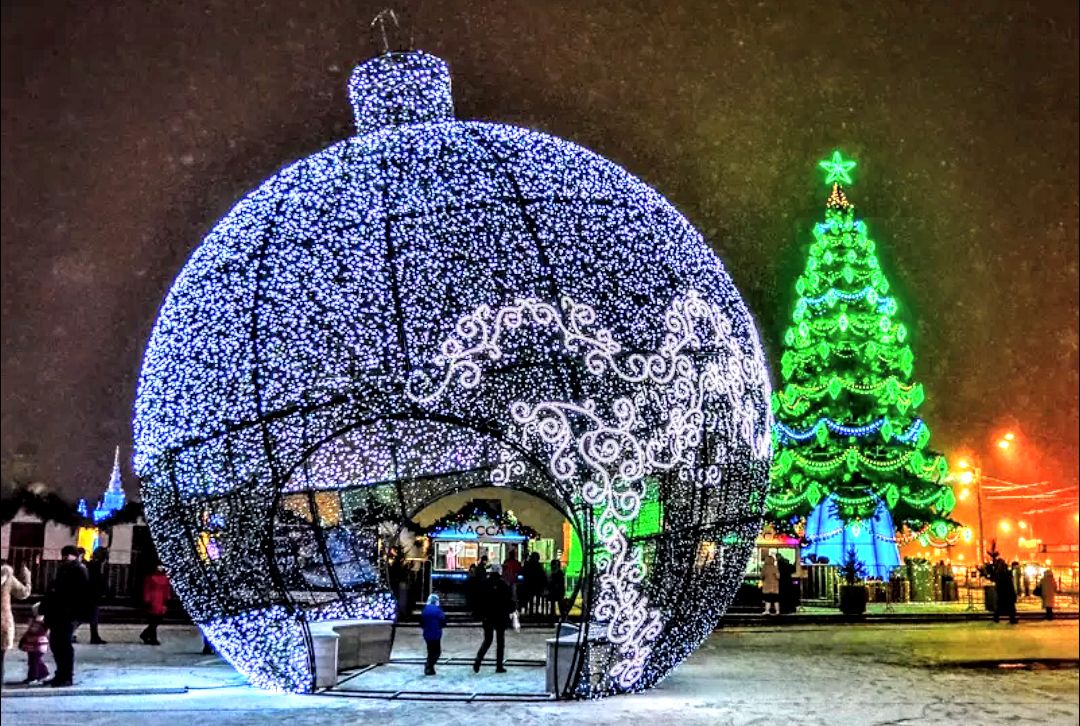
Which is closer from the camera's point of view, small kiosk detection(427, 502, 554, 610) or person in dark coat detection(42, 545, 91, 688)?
person in dark coat detection(42, 545, 91, 688)

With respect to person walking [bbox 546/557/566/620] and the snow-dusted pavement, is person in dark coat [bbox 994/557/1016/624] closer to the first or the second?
the snow-dusted pavement

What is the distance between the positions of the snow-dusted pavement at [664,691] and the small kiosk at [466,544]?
304 inches

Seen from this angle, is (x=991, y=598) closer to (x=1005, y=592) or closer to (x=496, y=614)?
(x=1005, y=592)

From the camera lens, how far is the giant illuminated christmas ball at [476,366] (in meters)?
8.76

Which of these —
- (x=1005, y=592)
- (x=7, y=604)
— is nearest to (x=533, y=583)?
(x=1005, y=592)

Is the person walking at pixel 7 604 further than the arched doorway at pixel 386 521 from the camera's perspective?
No

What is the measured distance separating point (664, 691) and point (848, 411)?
18.8m

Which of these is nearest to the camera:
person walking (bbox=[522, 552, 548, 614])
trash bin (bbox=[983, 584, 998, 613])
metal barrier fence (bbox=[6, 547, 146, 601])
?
person walking (bbox=[522, 552, 548, 614])

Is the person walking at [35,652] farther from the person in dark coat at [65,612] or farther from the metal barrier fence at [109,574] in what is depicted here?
the metal barrier fence at [109,574]

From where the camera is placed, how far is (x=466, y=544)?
25.1m

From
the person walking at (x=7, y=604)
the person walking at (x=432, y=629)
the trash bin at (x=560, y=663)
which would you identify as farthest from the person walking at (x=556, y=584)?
the person walking at (x=7, y=604)

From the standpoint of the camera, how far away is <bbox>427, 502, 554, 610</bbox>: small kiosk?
22.5 meters

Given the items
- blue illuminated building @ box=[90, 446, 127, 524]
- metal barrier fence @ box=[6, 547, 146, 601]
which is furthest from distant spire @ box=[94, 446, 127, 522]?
metal barrier fence @ box=[6, 547, 146, 601]

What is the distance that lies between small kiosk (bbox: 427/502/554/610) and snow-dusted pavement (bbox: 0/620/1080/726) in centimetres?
773
